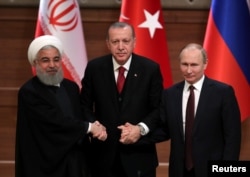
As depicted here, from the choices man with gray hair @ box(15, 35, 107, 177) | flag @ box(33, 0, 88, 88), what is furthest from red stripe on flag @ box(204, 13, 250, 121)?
man with gray hair @ box(15, 35, 107, 177)

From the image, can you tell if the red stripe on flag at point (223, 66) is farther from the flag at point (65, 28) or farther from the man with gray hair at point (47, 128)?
the man with gray hair at point (47, 128)

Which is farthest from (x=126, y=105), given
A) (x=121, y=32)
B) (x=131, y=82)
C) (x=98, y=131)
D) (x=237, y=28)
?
(x=237, y=28)

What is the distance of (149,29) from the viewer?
4.96m

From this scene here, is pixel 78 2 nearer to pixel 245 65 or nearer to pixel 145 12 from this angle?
pixel 145 12

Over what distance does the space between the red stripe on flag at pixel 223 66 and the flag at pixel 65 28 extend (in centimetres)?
99

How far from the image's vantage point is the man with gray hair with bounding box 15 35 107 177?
360cm

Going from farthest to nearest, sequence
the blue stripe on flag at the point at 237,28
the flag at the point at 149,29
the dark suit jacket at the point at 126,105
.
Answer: the flag at the point at 149,29, the blue stripe on flag at the point at 237,28, the dark suit jacket at the point at 126,105

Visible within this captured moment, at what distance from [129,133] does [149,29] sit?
1.51 m

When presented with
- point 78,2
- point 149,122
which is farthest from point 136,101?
point 78,2

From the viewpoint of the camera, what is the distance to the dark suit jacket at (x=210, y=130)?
11.5 ft

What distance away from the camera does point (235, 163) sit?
2773 millimetres

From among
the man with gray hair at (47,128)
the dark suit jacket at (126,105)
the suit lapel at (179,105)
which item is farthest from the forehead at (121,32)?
the suit lapel at (179,105)

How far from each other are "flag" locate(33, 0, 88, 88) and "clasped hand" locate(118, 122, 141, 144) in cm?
128

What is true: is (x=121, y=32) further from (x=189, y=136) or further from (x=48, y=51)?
(x=189, y=136)
